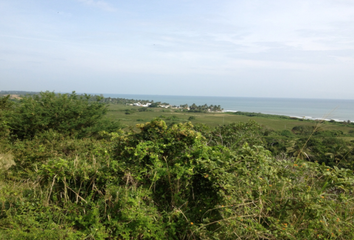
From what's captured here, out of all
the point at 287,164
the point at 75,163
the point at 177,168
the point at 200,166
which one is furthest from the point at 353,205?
the point at 75,163

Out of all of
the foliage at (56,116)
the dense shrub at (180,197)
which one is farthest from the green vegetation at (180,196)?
the foliage at (56,116)

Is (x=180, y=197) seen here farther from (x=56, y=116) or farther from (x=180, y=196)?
(x=56, y=116)

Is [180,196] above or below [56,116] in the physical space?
below

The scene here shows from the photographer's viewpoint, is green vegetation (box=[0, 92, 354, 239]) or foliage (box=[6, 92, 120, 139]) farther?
foliage (box=[6, 92, 120, 139])

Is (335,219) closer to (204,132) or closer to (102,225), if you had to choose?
(102,225)

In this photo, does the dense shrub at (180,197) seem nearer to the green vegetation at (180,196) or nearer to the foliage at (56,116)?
the green vegetation at (180,196)

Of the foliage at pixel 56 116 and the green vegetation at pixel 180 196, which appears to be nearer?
the green vegetation at pixel 180 196

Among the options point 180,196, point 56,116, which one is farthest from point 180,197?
point 56,116

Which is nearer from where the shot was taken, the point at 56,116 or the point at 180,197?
the point at 180,197

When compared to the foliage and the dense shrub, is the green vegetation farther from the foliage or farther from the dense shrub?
the foliage

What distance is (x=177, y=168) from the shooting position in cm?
300

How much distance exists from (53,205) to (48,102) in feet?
33.0

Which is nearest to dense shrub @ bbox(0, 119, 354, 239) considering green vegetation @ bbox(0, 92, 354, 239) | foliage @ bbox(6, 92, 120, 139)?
green vegetation @ bbox(0, 92, 354, 239)

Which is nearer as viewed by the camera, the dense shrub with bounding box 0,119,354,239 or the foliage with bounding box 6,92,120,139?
the dense shrub with bounding box 0,119,354,239
